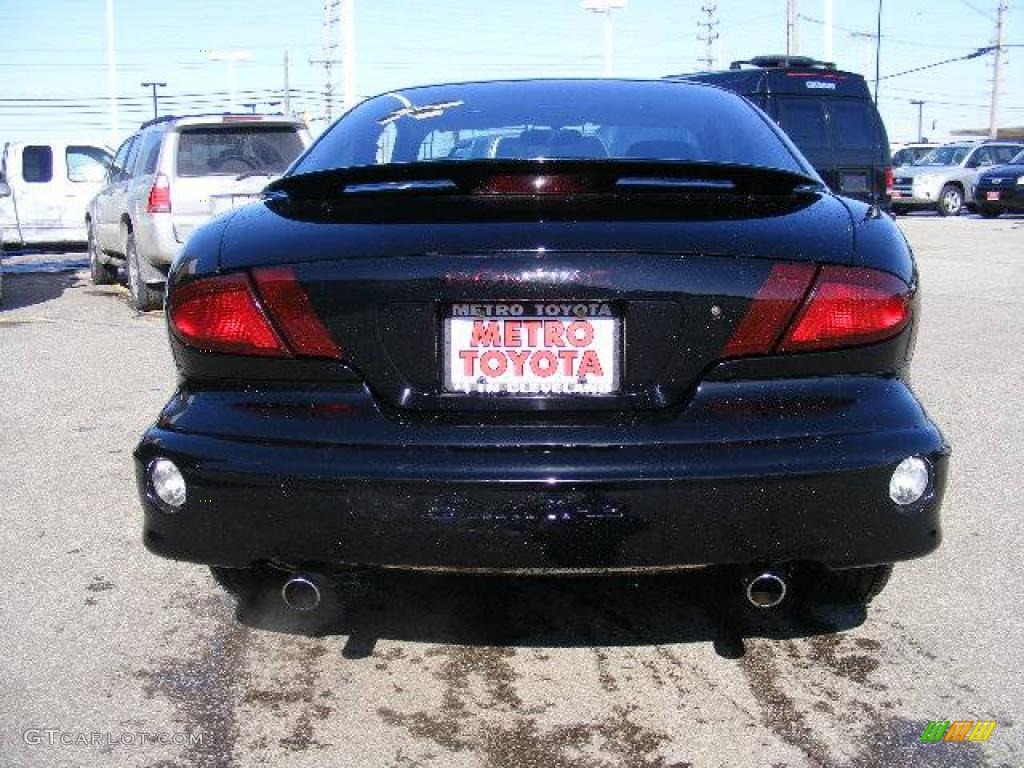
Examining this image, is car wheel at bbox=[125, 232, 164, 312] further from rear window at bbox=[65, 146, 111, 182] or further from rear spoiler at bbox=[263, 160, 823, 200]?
rear spoiler at bbox=[263, 160, 823, 200]

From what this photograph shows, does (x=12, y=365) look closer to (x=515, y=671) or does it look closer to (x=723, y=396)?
(x=515, y=671)

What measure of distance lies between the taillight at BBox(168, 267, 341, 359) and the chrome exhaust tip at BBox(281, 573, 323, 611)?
517 mm

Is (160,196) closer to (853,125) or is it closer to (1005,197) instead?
(853,125)

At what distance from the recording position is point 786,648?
3.09 meters

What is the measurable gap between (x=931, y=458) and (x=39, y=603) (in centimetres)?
258

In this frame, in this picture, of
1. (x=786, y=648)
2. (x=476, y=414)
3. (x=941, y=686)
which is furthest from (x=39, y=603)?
(x=941, y=686)

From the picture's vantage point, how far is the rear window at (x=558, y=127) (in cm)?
338

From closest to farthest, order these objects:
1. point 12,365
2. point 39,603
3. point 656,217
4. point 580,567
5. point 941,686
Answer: point 580,567, point 656,217, point 941,686, point 39,603, point 12,365

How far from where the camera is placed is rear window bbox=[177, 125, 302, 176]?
10562 mm

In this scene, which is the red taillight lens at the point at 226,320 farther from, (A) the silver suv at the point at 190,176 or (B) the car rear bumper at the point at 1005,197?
(B) the car rear bumper at the point at 1005,197

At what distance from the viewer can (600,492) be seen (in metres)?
2.34

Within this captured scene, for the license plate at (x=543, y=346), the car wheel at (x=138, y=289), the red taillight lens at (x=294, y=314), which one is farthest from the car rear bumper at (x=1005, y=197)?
the red taillight lens at (x=294, y=314)

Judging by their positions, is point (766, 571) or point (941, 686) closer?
point (766, 571)

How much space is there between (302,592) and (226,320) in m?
0.65
